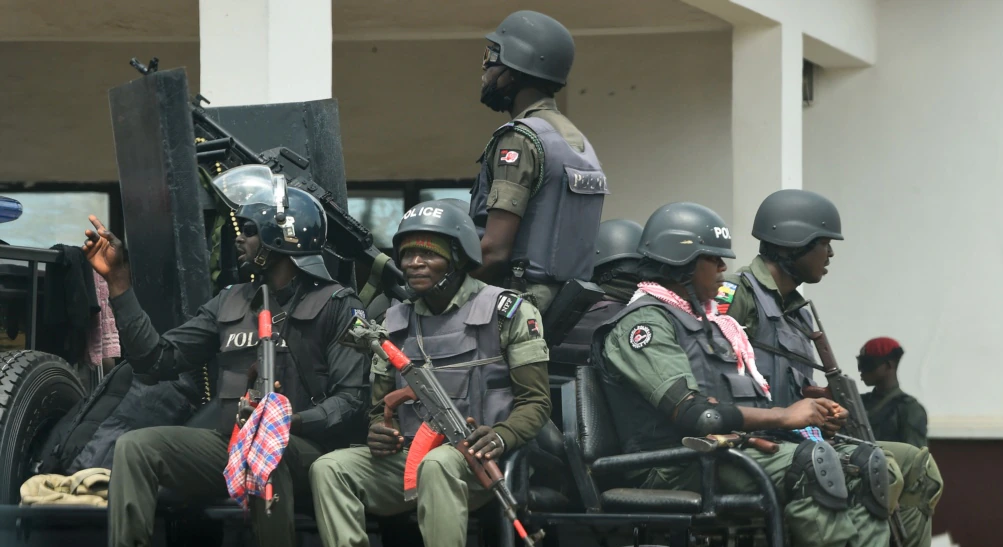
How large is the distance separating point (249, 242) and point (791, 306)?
2122 millimetres

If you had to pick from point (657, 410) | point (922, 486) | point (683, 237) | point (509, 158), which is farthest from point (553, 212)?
point (922, 486)

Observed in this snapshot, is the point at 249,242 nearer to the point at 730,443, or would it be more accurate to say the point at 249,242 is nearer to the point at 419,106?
the point at 730,443

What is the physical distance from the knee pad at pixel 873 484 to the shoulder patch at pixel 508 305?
3.97 ft

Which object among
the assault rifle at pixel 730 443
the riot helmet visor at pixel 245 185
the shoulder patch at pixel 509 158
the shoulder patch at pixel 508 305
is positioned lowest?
the assault rifle at pixel 730 443

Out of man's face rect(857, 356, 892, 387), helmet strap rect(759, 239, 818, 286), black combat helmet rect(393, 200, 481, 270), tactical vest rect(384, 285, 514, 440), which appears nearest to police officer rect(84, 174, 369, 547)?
tactical vest rect(384, 285, 514, 440)

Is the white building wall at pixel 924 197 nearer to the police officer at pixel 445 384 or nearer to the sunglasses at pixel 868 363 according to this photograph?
the sunglasses at pixel 868 363

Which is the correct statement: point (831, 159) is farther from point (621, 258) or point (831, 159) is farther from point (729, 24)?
point (621, 258)

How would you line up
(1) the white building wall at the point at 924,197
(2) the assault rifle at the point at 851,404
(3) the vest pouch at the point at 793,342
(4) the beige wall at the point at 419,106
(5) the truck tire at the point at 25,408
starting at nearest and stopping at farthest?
1. (2) the assault rifle at the point at 851,404
2. (5) the truck tire at the point at 25,408
3. (3) the vest pouch at the point at 793,342
4. (1) the white building wall at the point at 924,197
5. (4) the beige wall at the point at 419,106

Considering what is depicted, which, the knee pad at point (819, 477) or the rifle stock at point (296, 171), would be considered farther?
the rifle stock at point (296, 171)

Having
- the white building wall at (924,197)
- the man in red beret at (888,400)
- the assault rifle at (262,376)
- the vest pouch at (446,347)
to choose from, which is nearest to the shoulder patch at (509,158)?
the vest pouch at (446,347)

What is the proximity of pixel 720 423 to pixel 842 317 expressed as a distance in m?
4.79

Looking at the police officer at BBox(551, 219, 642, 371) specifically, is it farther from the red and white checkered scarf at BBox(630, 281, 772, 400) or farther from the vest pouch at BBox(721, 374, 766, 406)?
the vest pouch at BBox(721, 374, 766, 406)

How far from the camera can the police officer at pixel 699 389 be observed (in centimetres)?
471

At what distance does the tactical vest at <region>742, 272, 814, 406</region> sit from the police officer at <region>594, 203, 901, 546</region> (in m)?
0.29
